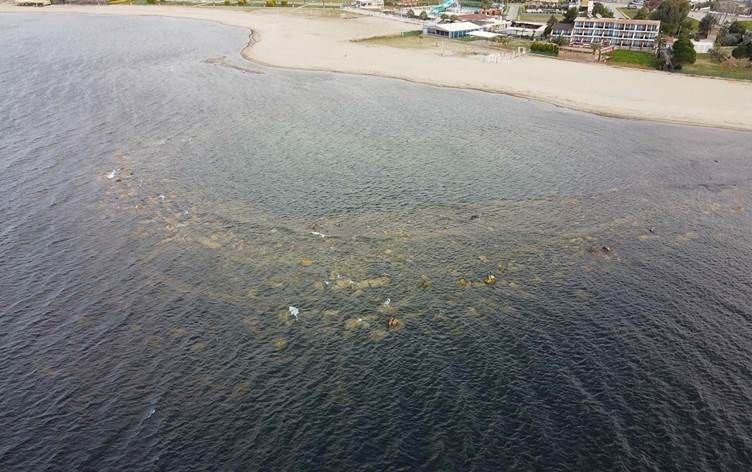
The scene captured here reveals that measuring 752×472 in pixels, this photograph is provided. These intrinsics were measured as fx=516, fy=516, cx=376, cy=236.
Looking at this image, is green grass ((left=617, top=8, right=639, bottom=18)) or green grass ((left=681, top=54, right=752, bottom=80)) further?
green grass ((left=617, top=8, right=639, bottom=18))

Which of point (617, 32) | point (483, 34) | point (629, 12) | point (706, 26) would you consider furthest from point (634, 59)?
point (629, 12)

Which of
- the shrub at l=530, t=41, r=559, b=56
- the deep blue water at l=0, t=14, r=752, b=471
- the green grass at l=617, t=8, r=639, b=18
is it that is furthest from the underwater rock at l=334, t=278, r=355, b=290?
the green grass at l=617, t=8, r=639, b=18

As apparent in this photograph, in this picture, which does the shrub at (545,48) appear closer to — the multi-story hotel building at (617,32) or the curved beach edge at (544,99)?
the multi-story hotel building at (617,32)

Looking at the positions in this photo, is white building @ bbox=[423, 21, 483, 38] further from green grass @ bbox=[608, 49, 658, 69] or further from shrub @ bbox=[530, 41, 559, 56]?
green grass @ bbox=[608, 49, 658, 69]

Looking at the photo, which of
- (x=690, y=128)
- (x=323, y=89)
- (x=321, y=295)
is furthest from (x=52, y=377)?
(x=690, y=128)

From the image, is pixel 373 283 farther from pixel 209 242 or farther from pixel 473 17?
pixel 473 17

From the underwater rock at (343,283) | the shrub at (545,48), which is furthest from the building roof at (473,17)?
the underwater rock at (343,283)
